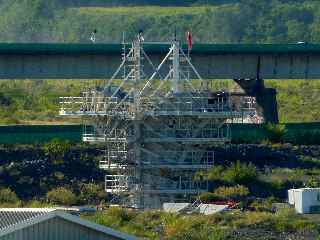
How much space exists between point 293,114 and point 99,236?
76924mm

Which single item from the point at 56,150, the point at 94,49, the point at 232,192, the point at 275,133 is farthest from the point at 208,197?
the point at 94,49

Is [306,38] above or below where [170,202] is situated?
above

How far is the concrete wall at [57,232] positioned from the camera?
5434 centimetres

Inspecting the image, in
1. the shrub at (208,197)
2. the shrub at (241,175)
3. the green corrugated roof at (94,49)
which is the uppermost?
the green corrugated roof at (94,49)

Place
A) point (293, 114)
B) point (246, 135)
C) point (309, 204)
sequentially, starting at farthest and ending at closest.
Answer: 1. point (293, 114)
2. point (246, 135)
3. point (309, 204)

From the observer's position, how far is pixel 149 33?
19275 centimetres

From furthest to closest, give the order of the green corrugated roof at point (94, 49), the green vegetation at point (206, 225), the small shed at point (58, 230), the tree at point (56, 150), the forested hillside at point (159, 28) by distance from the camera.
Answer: the forested hillside at point (159, 28), the green corrugated roof at point (94, 49), the tree at point (56, 150), the green vegetation at point (206, 225), the small shed at point (58, 230)

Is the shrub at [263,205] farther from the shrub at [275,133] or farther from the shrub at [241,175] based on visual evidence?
the shrub at [275,133]

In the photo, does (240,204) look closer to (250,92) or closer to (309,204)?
(309,204)

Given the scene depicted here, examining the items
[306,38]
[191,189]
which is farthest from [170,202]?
[306,38]

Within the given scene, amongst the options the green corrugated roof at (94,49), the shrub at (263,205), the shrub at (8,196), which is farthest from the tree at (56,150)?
the shrub at (263,205)

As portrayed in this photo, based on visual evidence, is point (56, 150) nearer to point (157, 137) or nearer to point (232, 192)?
point (232, 192)

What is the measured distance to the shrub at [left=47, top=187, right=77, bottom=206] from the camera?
82.2 meters

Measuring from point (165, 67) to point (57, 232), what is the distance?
173 ft
